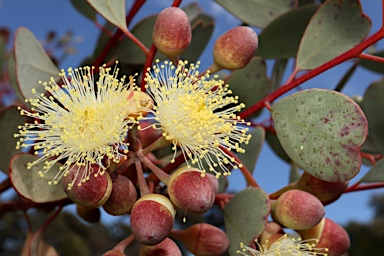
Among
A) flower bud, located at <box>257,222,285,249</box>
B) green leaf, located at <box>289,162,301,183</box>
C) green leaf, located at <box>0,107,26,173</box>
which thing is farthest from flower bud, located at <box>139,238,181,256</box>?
green leaf, located at <box>289,162,301,183</box>

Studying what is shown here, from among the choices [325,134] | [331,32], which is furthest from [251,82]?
[325,134]

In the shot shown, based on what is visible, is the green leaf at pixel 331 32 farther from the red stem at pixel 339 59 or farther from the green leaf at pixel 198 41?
the green leaf at pixel 198 41

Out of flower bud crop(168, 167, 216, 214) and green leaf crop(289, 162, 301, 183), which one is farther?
green leaf crop(289, 162, 301, 183)

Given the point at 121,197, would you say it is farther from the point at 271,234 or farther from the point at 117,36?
the point at 117,36

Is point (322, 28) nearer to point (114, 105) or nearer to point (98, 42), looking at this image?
point (114, 105)

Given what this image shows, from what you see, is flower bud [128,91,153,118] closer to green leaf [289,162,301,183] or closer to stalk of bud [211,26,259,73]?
stalk of bud [211,26,259,73]

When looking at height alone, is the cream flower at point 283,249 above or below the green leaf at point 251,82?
below

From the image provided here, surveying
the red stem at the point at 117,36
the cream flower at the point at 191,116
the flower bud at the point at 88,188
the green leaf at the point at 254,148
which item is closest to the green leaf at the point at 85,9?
the red stem at the point at 117,36
